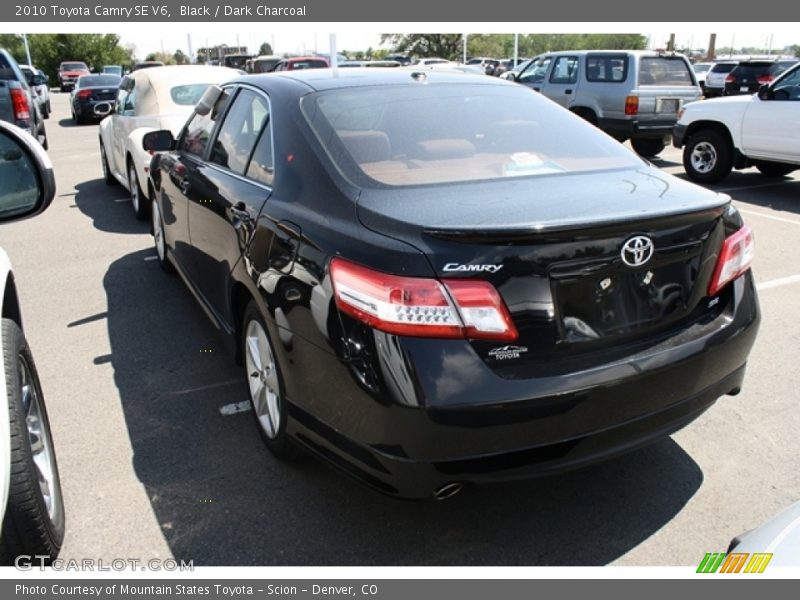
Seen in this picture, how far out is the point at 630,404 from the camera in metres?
2.39

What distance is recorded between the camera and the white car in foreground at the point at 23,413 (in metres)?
2.20

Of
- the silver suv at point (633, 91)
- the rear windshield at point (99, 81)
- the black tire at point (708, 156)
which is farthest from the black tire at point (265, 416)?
the rear windshield at point (99, 81)

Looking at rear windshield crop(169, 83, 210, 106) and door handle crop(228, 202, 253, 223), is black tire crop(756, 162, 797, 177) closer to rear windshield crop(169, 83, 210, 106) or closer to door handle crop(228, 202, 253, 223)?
rear windshield crop(169, 83, 210, 106)

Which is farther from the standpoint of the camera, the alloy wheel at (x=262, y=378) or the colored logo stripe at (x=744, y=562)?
the alloy wheel at (x=262, y=378)

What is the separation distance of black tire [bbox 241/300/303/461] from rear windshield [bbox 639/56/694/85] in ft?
35.1

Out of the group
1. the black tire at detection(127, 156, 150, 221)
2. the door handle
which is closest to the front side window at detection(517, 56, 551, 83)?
the black tire at detection(127, 156, 150, 221)

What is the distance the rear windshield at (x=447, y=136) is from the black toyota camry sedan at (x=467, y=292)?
0.04ft

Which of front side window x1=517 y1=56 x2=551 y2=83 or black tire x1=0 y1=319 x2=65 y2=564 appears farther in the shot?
front side window x1=517 y1=56 x2=551 y2=83

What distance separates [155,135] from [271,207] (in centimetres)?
237

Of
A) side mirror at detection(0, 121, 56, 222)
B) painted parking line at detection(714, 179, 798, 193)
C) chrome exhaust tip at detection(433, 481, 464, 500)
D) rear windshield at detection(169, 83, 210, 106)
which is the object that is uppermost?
side mirror at detection(0, 121, 56, 222)

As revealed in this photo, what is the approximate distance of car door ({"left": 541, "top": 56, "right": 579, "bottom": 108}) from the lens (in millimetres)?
12859

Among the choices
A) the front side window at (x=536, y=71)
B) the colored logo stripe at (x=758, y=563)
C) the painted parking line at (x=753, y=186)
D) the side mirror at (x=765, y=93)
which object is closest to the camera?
the colored logo stripe at (x=758, y=563)

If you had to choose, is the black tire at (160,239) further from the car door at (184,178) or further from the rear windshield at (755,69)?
the rear windshield at (755,69)

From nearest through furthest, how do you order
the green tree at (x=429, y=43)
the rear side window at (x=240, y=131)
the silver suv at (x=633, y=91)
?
the rear side window at (x=240, y=131) → the silver suv at (x=633, y=91) → the green tree at (x=429, y=43)
